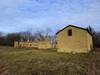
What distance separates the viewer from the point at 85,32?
36.5 meters

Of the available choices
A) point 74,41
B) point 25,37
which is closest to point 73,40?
point 74,41

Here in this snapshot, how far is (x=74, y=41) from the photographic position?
36.8 meters

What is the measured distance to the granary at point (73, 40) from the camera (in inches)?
1425

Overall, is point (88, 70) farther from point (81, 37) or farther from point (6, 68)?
point (81, 37)

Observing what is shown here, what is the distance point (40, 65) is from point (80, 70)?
16.0 ft

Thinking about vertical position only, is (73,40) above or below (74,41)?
above

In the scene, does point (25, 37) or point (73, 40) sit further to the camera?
point (25, 37)

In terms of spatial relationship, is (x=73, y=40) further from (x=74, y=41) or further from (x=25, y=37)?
(x=25, y=37)

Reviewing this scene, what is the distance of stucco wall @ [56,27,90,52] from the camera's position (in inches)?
1426

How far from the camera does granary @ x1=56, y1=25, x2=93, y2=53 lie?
36188mm

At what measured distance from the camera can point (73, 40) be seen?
36906mm

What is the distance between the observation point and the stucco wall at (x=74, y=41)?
1426 inches

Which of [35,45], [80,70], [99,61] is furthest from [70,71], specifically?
[35,45]

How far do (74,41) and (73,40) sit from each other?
24 cm
